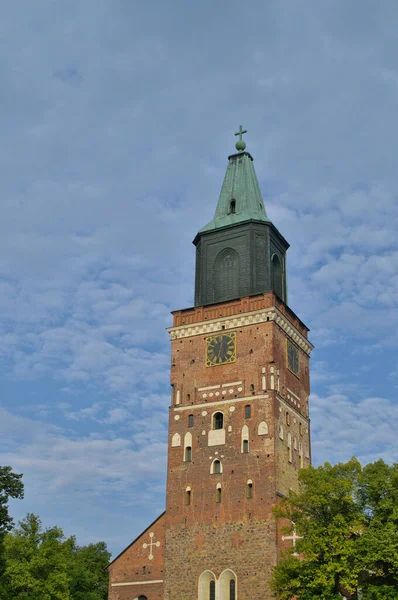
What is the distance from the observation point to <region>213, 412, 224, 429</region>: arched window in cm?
5041

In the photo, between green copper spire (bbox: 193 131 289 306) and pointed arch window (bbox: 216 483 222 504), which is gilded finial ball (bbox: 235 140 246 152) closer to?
green copper spire (bbox: 193 131 289 306)

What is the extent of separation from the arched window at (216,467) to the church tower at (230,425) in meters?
0.06

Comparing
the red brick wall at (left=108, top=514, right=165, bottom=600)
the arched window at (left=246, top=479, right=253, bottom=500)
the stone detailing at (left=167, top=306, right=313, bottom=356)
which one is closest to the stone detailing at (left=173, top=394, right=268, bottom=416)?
the stone detailing at (left=167, top=306, right=313, bottom=356)

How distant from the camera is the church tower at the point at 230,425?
46.5 meters

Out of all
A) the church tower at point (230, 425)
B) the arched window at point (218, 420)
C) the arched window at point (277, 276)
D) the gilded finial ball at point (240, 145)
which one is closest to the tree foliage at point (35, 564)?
the church tower at point (230, 425)

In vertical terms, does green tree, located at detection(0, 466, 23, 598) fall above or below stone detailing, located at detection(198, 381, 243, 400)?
below

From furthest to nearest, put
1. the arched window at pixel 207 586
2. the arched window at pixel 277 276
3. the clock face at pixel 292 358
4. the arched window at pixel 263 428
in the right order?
the arched window at pixel 277 276 < the clock face at pixel 292 358 < the arched window at pixel 263 428 < the arched window at pixel 207 586

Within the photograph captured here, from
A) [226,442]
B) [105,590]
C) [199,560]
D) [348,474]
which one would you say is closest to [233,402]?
[226,442]

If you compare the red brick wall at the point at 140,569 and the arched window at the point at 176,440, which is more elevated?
the arched window at the point at 176,440

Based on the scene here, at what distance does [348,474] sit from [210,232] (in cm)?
2428

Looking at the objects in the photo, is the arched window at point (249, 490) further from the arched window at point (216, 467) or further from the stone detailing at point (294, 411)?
the stone detailing at point (294, 411)

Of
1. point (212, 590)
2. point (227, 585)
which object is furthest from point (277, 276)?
point (212, 590)

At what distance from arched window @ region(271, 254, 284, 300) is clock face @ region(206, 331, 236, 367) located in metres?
5.30

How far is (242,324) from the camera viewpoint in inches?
2061
